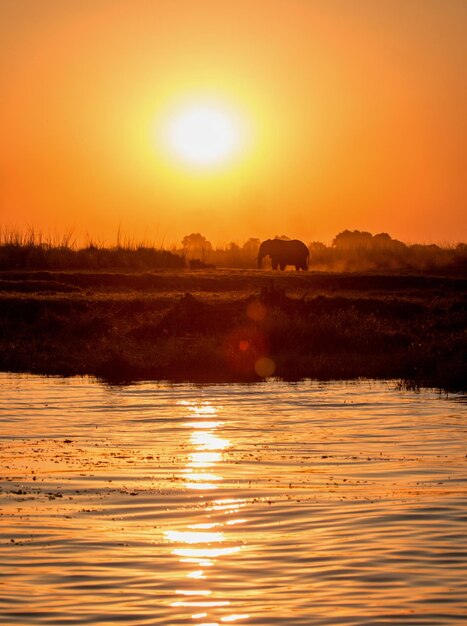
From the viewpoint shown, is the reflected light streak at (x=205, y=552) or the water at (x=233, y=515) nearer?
the water at (x=233, y=515)

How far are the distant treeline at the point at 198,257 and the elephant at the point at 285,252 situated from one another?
5.25ft

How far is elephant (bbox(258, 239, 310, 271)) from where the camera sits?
56.0m

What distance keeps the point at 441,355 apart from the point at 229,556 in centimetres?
1562

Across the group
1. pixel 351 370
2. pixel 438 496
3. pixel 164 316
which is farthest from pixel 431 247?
pixel 438 496

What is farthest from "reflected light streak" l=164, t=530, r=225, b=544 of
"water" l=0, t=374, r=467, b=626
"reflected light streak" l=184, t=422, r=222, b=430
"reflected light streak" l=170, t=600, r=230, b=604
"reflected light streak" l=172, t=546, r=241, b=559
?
"reflected light streak" l=184, t=422, r=222, b=430

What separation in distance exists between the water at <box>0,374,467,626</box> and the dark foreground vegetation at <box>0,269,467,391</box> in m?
5.49

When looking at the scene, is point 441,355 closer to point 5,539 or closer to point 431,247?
point 5,539

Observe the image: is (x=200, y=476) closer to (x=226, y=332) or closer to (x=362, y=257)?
(x=226, y=332)

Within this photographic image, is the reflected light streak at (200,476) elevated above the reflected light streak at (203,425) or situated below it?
below

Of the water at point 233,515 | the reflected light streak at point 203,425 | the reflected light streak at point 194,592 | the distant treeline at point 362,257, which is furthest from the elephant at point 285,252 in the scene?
the reflected light streak at point 194,592

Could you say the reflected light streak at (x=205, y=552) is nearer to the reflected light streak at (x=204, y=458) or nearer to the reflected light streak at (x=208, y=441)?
the reflected light streak at (x=204, y=458)

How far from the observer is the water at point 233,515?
8500 millimetres

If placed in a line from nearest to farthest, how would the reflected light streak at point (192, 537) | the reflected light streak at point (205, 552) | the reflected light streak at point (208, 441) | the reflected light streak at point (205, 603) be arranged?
the reflected light streak at point (205, 603), the reflected light streak at point (205, 552), the reflected light streak at point (192, 537), the reflected light streak at point (208, 441)

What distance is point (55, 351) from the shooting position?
90.3ft
